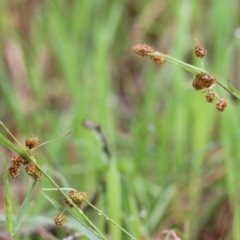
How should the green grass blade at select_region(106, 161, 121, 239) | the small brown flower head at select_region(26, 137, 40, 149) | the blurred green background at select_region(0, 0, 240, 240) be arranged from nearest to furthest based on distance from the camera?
1. the small brown flower head at select_region(26, 137, 40, 149)
2. the green grass blade at select_region(106, 161, 121, 239)
3. the blurred green background at select_region(0, 0, 240, 240)

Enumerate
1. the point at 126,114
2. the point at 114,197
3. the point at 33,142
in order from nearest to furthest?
the point at 33,142 → the point at 114,197 → the point at 126,114

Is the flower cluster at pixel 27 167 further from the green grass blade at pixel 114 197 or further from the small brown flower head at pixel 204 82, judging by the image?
the green grass blade at pixel 114 197

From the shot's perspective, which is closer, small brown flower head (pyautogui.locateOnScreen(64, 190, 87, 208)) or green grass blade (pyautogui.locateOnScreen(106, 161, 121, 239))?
small brown flower head (pyautogui.locateOnScreen(64, 190, 87, 208))

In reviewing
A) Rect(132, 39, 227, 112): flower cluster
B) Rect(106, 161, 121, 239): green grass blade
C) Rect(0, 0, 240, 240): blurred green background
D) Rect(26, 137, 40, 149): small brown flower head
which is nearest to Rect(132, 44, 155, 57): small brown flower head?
Rect(132, 39, 227, 112): flower cluster

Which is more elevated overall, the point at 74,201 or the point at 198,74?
the point at 198,74

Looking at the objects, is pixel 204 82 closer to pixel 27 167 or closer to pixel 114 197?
pixel 27 167

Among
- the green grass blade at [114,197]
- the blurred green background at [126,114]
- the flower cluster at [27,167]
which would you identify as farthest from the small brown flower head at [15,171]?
the green grass blade at [114,197]

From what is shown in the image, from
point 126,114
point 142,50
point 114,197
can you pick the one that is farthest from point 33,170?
point 126,114

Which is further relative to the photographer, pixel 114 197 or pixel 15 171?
pixel 114 197

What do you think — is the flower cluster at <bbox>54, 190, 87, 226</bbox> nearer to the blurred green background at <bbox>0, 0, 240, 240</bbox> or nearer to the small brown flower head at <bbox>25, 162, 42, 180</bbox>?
the small brown flower head at <bbox>25, 162, 42, 180</bbox>
